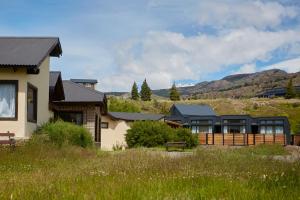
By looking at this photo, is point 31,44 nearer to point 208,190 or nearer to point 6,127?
point 6,127

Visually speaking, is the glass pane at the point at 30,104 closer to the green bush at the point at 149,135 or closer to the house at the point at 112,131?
the green bush at the point at 149,135

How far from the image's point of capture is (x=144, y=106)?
102 m

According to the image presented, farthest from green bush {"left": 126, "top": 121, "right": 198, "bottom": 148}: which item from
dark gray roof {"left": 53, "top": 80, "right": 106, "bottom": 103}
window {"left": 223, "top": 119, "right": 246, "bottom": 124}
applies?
window {"left": 223, "top": 119, "right": 246, "bottom": 124}

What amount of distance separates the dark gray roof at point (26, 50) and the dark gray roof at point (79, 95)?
13.5 feet

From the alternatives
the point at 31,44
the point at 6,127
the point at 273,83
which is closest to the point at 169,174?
the point at 6,127

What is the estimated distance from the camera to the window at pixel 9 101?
787 inches

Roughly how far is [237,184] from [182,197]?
1597 mm

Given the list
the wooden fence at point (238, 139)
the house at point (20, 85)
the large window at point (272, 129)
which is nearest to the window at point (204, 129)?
the large window at point (272, 129)

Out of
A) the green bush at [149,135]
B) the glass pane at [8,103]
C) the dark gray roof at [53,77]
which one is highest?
the dark gray roof at [53,77]

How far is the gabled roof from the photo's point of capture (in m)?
27.3

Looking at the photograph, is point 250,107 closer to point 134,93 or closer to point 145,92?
point 145,92

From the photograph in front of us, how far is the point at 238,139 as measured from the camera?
53062mm

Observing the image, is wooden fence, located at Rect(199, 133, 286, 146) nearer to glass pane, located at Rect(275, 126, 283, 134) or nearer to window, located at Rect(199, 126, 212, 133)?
glass pane, located at Rect(275, 126, 283, 134)

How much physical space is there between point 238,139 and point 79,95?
91.0 feet
